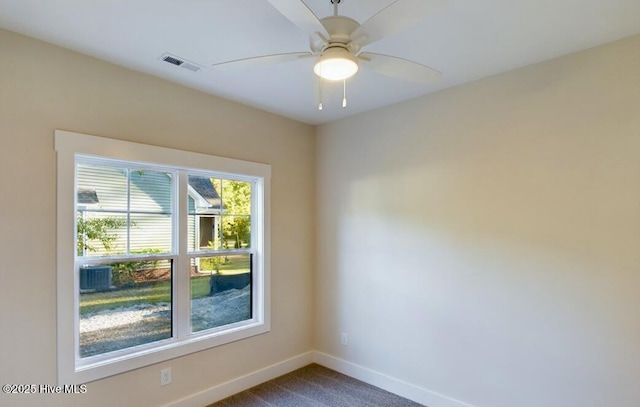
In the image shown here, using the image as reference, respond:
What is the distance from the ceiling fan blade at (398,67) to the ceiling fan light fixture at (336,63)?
5.6 inches

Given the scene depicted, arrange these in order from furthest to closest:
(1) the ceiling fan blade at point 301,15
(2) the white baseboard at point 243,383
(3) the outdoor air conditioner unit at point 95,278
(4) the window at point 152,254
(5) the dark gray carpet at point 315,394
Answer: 1. (5) the dark gray carpet at point 315,394
2. (2) the white baseboard at point 243,383
3. (3) the outdoor air conditioner unit at point 95,278
4. (4) the window at point 152,254
5. (1) the ceiling fan blade at point 301,15

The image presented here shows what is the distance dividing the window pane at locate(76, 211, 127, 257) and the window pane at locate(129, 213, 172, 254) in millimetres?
72

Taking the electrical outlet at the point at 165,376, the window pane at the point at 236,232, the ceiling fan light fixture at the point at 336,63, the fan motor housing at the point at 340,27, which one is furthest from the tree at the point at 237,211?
the fan motor housing at the point at 340,27

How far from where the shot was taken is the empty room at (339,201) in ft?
6.64

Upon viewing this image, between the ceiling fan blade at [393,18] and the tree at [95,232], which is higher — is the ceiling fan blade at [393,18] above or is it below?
above

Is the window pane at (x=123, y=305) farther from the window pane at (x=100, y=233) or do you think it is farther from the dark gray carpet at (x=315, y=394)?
the dark gray carpet at (x=315, y=394)

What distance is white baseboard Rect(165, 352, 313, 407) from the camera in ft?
9.21

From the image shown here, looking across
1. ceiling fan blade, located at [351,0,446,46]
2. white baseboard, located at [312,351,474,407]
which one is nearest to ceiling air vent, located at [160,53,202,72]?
ceiling fan blade, located at [351,0,446,46]

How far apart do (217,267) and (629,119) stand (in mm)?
3237

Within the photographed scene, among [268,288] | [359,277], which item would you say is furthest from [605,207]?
[268,288]

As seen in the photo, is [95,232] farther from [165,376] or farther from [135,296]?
[165,376]

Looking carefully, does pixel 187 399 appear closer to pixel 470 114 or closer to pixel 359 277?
pixel 359 277

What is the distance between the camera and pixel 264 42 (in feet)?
7.08

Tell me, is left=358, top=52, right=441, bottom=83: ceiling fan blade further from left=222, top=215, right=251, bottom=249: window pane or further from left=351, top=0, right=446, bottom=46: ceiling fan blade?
left=222, top=215, right=251, bottom=249: window pane
